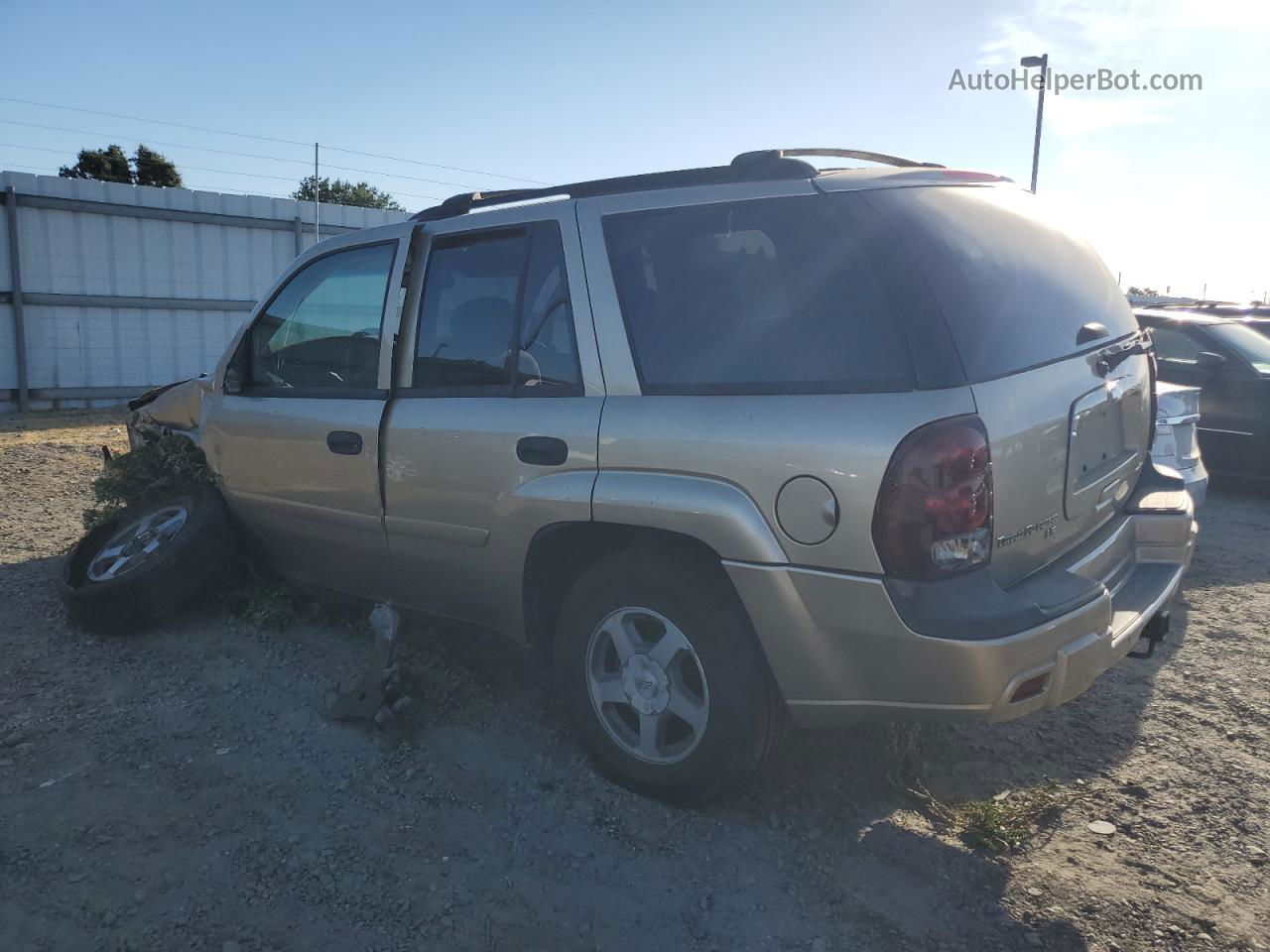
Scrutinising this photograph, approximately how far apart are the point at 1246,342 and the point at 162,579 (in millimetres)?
8889

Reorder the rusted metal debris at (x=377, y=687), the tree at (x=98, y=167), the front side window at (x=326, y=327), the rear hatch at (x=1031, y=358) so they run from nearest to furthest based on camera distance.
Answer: the rear hatch at (x=1031, y=358) → the rusted metal debris at (x=377, y=687) → the front side window at (x=326, y=327) → the tree at (x=98, y=167)

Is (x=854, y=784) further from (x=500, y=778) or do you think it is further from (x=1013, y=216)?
(x=1013, y=216)

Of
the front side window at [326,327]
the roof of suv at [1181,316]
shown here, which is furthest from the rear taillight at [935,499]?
the roof of suv at [1181,316]

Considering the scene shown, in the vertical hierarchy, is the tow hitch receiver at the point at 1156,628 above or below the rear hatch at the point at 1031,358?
below

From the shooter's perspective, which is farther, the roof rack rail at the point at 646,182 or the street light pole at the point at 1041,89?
the street light pole at the point at 1041,89

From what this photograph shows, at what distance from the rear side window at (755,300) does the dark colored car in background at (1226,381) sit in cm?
663

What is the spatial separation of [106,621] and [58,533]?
104 inches

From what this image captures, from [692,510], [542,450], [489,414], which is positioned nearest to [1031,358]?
[692,510]

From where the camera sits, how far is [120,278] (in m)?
13.9

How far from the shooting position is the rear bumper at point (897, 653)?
2.53m

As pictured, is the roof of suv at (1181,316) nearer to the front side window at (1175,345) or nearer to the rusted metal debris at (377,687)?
the front side window at (1175,345)

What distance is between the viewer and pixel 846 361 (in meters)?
2.69

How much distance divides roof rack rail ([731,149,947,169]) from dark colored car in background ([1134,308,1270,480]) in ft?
19.2

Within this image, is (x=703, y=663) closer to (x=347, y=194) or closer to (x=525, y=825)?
(x=525, y=825)
